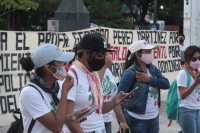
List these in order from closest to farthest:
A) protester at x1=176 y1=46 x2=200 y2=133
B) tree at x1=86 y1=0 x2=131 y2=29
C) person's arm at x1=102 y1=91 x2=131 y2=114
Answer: person's arm at x1=102 y1=91 x2=131 y2=114
protester at x1=176 y1=46 x2=200 y2=133
tree at x1=86 y1=0 x2=131 y2=29

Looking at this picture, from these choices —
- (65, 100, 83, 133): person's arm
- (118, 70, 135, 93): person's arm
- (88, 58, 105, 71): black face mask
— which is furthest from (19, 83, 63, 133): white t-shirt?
(118, 70, 135, 93): person's arm

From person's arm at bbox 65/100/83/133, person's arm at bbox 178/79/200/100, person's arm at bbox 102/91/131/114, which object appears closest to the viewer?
person's arm at bbox 65/100/83/133

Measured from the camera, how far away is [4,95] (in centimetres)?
829

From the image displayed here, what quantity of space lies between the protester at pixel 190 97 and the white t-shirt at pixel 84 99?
2135 mm

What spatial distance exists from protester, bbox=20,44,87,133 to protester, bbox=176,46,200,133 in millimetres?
2675

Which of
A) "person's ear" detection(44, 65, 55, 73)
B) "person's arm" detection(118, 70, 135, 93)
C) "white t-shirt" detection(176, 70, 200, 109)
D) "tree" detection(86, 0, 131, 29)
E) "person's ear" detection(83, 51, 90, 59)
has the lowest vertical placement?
"white t-shirt" detection(176, 70, 200, 109)

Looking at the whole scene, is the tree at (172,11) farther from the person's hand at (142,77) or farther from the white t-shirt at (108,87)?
the white t-shirt at (108,87)

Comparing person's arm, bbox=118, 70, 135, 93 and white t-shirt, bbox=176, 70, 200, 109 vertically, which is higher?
person's arm, bbox=118, 70, 135, 93

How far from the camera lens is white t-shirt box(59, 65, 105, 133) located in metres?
4.08

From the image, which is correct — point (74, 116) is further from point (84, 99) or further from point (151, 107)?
point (151, 107)

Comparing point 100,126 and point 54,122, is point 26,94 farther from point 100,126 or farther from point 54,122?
point 100,126

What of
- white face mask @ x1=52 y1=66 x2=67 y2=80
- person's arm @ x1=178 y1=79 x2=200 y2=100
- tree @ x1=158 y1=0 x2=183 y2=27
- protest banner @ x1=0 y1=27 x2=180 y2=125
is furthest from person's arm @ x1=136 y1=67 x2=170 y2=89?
tree @ x1=158 y1=0 x2=183 y2=27

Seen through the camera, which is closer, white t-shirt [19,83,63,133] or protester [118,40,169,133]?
white t-shirt [19,83,63,133]

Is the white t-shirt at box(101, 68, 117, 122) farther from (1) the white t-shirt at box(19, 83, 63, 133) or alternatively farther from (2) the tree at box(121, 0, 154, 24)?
(2) the tree at box(121, 0, 154, 24)
